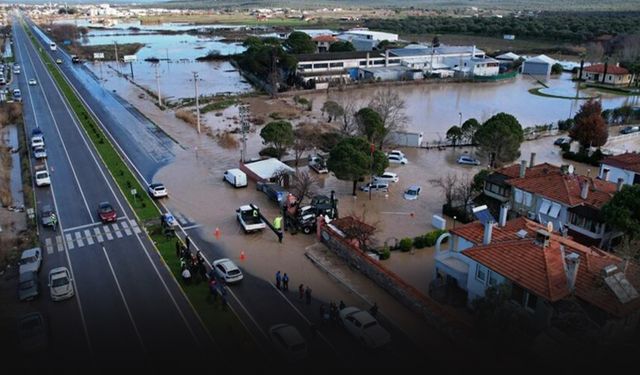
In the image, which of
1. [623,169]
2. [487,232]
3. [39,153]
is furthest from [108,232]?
[623,169]

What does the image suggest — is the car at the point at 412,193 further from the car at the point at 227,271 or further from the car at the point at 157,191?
the car at the point at 157,191

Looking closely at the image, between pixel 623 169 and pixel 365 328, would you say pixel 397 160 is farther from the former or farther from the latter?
pixel 365 328

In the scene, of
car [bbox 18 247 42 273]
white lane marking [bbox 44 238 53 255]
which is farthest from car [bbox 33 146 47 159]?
car [bbox 18 247 42 273]

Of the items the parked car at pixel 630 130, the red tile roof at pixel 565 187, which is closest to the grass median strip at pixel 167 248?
the red tile roof at pixel 565 187

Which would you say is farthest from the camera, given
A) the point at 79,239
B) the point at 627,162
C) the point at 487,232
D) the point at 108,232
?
the point at 627,162

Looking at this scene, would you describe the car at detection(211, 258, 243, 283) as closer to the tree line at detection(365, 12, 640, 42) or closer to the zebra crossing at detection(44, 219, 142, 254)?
the zebra crossing at detection(44, 219, 142, 254)

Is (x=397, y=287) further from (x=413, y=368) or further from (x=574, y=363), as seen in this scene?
(x=574, y=363)
